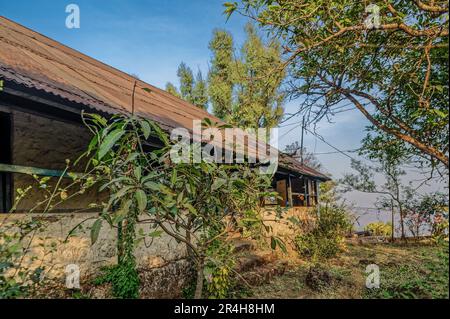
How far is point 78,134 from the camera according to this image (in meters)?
4.96

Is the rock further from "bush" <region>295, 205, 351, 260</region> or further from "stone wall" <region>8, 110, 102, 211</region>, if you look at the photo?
"stone wall" <region>8, 110, 102, 211</region>

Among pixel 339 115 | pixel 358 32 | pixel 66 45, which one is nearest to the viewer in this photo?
pixel 358 32

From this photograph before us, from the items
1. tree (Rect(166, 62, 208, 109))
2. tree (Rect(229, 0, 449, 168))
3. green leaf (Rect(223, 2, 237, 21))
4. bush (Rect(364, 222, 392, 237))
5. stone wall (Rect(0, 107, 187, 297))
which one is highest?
tree (Rect(166, 62, 208, 109))

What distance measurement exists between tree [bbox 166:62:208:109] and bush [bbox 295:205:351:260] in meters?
14.0

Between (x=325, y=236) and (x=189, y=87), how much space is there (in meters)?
16.4

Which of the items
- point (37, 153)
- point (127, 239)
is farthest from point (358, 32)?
point (37, 153)

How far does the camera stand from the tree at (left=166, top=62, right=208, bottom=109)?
819 inches

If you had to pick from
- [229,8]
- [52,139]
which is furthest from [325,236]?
[52,139]

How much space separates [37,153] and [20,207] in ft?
2.79

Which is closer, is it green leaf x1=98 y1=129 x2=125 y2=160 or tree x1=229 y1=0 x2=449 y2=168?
green leaf x1=98 y1=129 x2=125 y2=160

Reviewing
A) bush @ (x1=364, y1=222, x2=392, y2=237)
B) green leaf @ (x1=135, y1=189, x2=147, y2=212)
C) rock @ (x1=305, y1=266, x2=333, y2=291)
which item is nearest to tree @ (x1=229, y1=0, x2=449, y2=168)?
green leaf @ (x1=135, y1=189, x2=147, y2=212)

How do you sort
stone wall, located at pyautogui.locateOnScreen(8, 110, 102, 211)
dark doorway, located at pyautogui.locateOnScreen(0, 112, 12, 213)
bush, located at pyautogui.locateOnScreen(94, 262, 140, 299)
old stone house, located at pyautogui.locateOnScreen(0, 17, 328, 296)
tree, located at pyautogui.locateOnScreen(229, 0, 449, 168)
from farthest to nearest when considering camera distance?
1. stone wall, located at pyautogui.locateOnScreen(8, 110, 102, 211)
2. dark doorway, located at pyautogui.locateOnScreen(0, 112, 12, 213)
3. bush, located at pyautogui.locateOnScreen(94, 262, 140, 299)
4. old stone house, located at pyautogui.locateOnScreen(0, 17, 328, 296)
5. tree, located at pyautogui.locateOnScreen(229, 0, 449, 168)

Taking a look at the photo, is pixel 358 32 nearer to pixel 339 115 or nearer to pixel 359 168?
pixel 339 115
